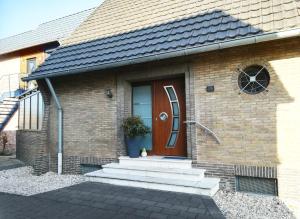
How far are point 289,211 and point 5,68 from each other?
Result: 18791 mm

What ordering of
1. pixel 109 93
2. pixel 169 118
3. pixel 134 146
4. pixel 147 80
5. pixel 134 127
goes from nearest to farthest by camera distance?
pixel 134 127
pixel 134 146
pixel 169 118
pixel 109 93
pixel 147 80

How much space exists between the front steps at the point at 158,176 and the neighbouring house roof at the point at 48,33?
1062 centimetres

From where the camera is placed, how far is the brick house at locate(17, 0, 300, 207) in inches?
206

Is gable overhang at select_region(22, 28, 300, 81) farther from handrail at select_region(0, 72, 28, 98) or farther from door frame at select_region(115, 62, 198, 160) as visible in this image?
handrail at select_region(0, 72, 28, 98)

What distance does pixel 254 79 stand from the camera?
5.58 metres

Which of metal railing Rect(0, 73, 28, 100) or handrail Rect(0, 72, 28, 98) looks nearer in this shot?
metal railing Rect(0, 73, 28, 100)

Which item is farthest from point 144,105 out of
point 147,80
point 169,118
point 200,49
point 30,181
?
point 30,181

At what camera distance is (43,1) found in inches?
331

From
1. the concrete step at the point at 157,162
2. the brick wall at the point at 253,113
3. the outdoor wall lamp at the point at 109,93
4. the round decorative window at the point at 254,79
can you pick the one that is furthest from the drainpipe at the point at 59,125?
the round decorative window at the point at 254,79

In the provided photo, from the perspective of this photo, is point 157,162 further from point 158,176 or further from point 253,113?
point 253,113

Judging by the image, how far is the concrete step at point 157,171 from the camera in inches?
224

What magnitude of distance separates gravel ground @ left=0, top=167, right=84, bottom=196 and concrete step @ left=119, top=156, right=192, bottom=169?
52.2 inches

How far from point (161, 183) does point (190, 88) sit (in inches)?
94.5

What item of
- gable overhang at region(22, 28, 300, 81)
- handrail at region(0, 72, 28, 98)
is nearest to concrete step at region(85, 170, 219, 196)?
gable overhang at region(22, 28, 300, 81)
